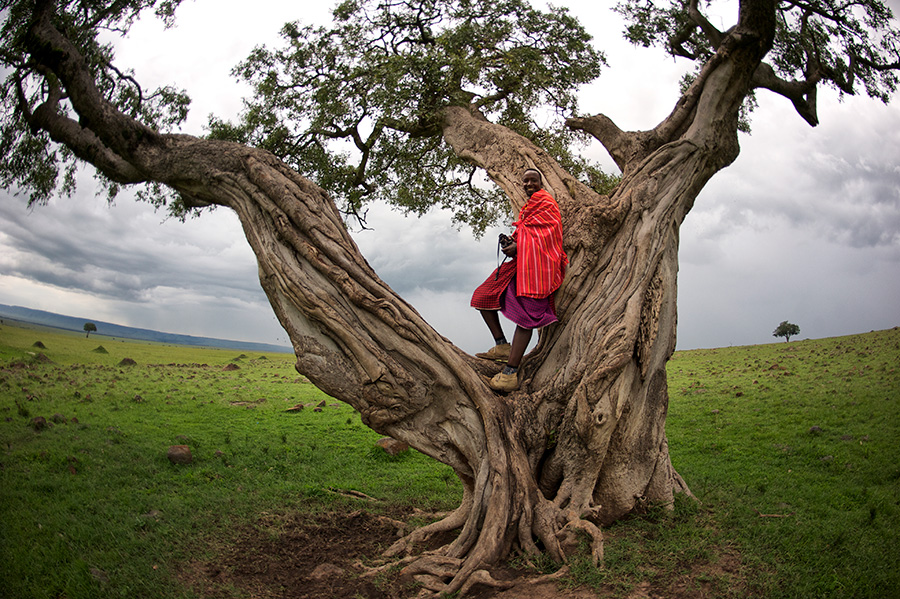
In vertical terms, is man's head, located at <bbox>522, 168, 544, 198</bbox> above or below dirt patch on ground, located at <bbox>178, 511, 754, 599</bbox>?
above

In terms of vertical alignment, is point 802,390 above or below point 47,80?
below

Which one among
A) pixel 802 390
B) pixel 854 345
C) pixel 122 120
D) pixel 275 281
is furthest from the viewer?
pixel 854 345

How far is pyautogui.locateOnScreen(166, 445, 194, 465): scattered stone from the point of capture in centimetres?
852

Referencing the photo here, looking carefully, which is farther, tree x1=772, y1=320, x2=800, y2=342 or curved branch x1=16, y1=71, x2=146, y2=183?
tree x1=772, y1=320, x2=800, y2=342

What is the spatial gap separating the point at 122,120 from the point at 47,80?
215 centimetres

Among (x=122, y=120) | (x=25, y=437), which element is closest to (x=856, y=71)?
(x=122, y=120)

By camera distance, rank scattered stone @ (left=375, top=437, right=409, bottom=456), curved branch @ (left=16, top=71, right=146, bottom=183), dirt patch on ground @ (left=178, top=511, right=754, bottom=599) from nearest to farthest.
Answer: dirt patch on ground @ (left=178, top=511, right=754, bottom=599) → curved branch @ (left=16, top=71, right=146, bottom=183) → scattered stone @ (left=375, top=437, right=409, bottom=456)

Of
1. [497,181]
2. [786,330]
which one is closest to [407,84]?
[497,181]

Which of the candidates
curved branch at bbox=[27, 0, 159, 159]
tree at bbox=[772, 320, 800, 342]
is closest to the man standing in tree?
curved branch at bbox=[27, 0, 159, 159]

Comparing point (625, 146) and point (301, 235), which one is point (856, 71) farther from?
point (301, 235)

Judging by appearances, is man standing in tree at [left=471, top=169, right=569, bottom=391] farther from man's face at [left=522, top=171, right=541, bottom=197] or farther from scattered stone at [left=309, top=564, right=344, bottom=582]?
scattered stone at [left=309, top=564, right=344, bottom=582]

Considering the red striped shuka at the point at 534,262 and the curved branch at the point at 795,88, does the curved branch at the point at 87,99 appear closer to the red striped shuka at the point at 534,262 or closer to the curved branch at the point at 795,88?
the red striped shuka at the point at 534,262

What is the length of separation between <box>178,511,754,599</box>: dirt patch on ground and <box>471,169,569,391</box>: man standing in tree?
2161 millimetres

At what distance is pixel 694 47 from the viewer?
998cm
